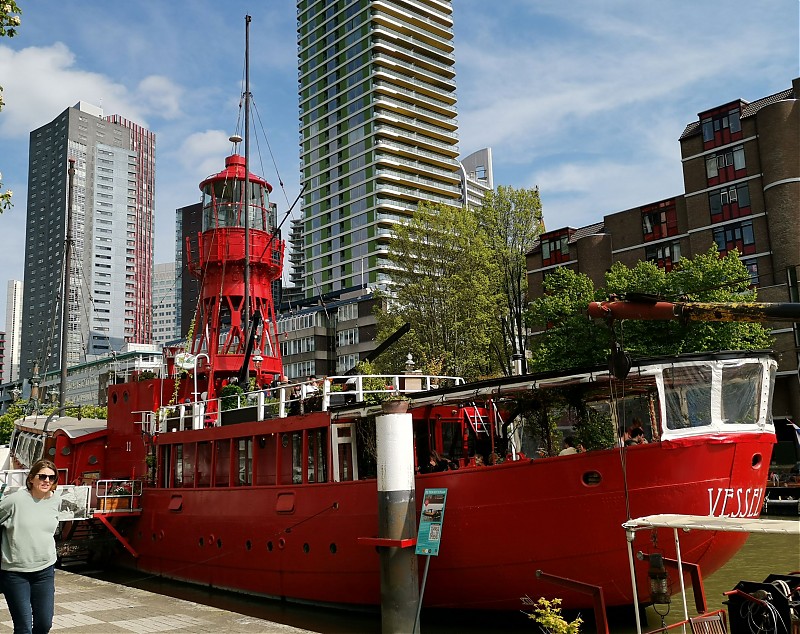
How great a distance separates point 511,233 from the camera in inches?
1636

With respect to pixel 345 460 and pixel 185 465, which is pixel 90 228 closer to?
pixel 185 465

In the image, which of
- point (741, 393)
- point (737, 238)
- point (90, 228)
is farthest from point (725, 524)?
point (90, 228)

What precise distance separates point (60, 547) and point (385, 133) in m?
72.5

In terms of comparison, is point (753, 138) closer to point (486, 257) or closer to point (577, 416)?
point (486, 257)

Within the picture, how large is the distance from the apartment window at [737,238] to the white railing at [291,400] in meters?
32.4

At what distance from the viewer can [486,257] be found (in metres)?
38.4

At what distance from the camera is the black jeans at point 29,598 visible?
23.0 feet

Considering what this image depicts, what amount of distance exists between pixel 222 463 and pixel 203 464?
930 mm

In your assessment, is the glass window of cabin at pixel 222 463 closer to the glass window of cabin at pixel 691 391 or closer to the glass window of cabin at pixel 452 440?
the glass window of cabin at pixel 452 440

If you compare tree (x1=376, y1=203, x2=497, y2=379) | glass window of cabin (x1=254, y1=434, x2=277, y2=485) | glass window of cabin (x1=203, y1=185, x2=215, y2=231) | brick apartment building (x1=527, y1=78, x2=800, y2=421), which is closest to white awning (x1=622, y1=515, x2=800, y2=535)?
glass window of cabin (x1=254, y1=434, x2=277, y2=485)

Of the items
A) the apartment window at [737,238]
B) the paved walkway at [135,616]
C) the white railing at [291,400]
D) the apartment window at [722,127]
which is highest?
the apartment window at [722,127]

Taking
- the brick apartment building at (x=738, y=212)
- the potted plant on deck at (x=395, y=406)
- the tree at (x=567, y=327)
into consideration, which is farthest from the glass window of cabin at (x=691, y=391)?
the brick apartment building at (x=738, y=212)

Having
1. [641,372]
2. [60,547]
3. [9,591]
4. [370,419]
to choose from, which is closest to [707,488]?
[641,372]

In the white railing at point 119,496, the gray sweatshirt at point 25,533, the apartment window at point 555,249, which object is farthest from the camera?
the apartment window at point 555,249
